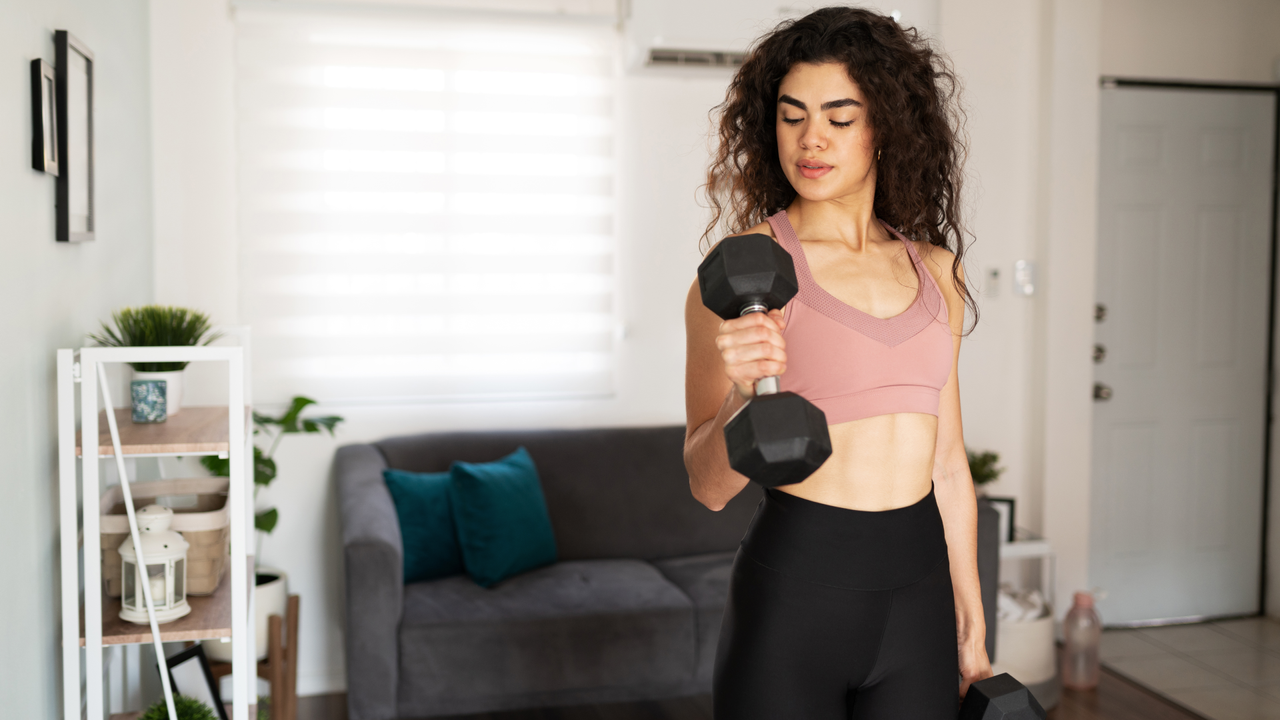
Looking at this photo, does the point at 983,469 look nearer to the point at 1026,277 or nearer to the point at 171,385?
the point at 1026,277

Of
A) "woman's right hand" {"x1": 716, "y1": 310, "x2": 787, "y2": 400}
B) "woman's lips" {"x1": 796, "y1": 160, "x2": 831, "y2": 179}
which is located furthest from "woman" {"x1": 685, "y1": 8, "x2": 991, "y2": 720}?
"woman's right hand" {"x1": 716, "y1": 310, "x2": 787, "y2": 400}

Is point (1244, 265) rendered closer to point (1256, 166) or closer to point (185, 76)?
point (1256, 166)

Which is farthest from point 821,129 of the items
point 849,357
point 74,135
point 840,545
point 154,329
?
point 74,135

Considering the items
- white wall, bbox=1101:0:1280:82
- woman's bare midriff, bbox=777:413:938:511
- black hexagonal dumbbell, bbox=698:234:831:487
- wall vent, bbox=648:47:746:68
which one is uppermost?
white wall, bbox=1101:0:1280:82

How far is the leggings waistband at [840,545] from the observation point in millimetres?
1146

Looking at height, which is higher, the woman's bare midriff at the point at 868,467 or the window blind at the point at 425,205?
the window blind at the point at 425,205

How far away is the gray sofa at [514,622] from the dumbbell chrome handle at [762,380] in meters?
1.91

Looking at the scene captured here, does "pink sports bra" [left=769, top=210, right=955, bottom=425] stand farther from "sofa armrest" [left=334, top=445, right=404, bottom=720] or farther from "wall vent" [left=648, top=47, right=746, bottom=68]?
"wall vent" [left=648, top=47, right=746, bottom=68]

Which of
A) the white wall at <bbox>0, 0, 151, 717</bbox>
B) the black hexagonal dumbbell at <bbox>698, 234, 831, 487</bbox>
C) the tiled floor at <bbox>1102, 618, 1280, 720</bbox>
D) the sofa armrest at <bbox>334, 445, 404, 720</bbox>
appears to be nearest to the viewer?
the black hexagonal dumbbell at <bbox>698, 234, 831, 487</bbox>

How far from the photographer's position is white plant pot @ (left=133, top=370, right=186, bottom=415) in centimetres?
196

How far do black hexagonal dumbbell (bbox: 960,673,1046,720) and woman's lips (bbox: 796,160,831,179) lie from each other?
0.64m

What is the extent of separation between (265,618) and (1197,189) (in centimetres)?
370

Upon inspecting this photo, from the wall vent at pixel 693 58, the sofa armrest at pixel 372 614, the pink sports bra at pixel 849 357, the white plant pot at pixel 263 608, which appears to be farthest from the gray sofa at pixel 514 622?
the pink sports bra at pixel 849 357

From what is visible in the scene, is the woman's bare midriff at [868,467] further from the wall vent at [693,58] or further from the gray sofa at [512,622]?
the wall vent at [693,58]
